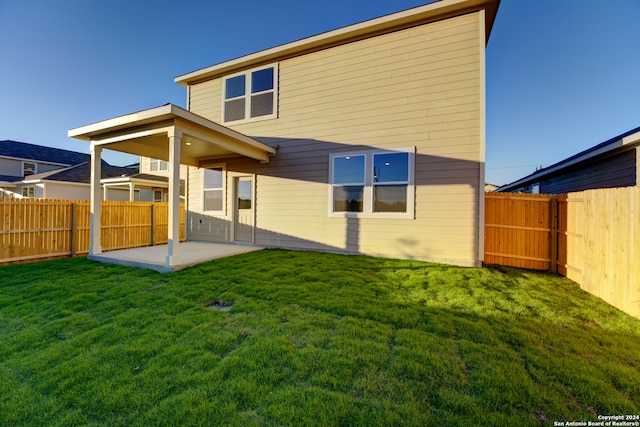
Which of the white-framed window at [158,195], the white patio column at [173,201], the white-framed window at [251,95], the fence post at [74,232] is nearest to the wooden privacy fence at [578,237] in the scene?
the white-framed window at [251,95]

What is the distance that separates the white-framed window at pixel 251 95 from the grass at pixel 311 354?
18.3 feet

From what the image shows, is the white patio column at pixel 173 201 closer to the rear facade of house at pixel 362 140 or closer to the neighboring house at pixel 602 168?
the rear facade of house at pixel 362 140

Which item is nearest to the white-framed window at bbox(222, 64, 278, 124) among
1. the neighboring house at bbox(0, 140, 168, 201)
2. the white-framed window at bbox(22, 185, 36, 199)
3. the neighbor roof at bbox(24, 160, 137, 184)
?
the neighboring house at bbox(0, 140, 168, 201)

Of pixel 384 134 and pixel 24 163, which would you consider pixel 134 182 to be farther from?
pixel 384 134

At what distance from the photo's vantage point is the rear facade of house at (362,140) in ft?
18.8

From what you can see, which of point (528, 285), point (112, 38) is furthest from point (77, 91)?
point (528, 285)

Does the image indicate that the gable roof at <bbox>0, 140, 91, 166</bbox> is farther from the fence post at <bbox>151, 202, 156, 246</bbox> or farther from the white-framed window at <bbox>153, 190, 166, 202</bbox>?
the fence post at <bbox>151, 202, 156, 246</bbox>

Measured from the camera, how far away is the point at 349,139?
675cm

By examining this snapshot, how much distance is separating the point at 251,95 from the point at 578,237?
28.6ft

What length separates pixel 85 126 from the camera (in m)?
6.01

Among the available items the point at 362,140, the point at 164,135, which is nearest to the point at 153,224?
the point at 164,135

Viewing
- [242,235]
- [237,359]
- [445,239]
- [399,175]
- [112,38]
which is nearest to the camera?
[237,359]

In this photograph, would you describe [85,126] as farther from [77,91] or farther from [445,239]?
[77,91]

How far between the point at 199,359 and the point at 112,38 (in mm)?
13076
